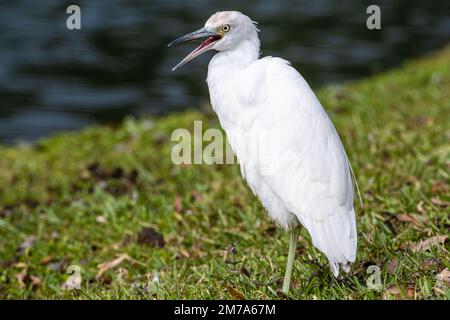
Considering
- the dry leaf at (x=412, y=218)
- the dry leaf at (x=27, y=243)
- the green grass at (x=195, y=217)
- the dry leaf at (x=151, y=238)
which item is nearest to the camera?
the green grass at (x=195, y=217)

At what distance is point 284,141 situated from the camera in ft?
13.1

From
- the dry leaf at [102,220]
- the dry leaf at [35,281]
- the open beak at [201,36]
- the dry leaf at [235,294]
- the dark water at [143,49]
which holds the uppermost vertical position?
the dark water at [143,49]

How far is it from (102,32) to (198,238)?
34.5ft

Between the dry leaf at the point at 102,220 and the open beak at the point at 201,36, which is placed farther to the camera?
the dry leaf at the point at 102,220

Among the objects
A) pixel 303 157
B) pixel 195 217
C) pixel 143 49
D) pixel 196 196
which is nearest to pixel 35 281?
pixel 195 217

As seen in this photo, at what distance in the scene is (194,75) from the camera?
13641 millimetres

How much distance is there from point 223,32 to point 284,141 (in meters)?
0.68

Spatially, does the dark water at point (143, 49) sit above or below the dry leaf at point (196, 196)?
above

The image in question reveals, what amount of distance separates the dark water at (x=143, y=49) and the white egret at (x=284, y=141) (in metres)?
7.10

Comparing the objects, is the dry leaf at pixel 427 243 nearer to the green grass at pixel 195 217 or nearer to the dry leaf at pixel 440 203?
the green grass at pixel 195 217

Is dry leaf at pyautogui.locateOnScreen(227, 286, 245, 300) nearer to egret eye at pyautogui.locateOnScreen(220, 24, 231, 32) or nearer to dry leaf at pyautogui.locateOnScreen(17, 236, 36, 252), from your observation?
egret eye at pyautogui.locateOnScreen(220, 24, 231, 32)

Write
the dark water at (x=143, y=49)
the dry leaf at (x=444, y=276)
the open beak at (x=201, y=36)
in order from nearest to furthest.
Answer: the dry leaf at (x=444, y=276), the open beak at (x=201, y=36), the dark water at (x=143, y=49)

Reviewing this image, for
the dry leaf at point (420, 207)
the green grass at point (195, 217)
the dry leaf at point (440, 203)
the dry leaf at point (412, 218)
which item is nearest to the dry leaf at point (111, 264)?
→ the green grass at point (195, 217)

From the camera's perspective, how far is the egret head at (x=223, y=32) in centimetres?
418
